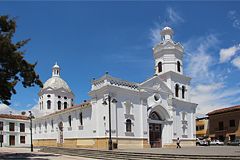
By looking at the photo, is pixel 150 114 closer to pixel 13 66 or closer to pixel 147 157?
pixel 147 157

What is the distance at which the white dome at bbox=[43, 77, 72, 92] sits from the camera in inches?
2367

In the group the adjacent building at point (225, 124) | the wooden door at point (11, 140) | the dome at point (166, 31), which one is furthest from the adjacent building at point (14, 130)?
the adjacent building at point (225, 124)

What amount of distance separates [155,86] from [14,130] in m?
32.0

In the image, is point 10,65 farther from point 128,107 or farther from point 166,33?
point 166,33

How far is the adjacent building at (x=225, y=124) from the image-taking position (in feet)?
189

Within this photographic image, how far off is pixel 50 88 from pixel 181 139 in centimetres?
2700

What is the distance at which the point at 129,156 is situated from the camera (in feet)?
80.9

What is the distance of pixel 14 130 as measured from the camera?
198ft

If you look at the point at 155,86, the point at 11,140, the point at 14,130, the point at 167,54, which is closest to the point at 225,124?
the point at 167,54

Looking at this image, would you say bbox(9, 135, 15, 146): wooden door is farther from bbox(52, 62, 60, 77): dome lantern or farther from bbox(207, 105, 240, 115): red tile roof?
bbox(207, 105, 240, 115): red tile roof

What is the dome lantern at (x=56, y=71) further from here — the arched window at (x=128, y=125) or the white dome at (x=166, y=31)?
the arched window at (x=128, y=125)

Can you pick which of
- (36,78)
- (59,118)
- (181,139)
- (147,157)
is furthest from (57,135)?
(147,157)

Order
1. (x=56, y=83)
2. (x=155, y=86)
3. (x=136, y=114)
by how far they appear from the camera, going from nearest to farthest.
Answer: (x=136, y=114)
(x=155, y=86)
(x=56, y=83)

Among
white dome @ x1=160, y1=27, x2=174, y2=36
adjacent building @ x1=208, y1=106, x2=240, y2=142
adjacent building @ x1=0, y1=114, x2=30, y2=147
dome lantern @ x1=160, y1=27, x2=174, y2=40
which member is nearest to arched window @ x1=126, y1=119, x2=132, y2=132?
dome lantern @ x1=160, y1=27, x2=174, y2=40
